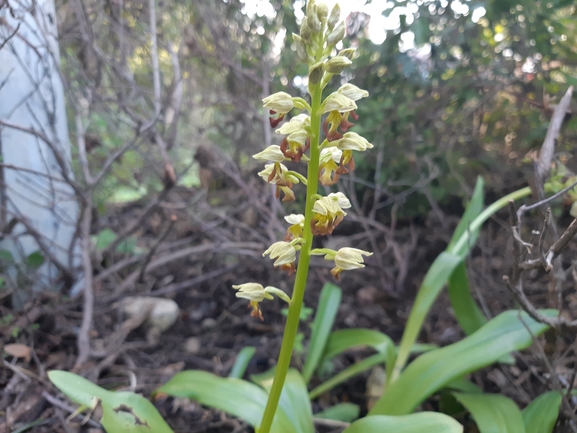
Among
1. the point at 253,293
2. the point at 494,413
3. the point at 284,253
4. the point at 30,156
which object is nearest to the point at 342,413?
the point at 494,413

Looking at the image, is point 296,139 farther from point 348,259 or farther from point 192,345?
point 192,345

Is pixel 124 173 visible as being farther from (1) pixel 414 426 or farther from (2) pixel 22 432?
(1) pixel 414 426

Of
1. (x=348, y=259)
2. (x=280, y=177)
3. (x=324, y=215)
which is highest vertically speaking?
(x=280, y=177)

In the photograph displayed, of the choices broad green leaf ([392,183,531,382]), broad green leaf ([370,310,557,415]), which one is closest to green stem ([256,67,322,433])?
broad green leaf ([370,310,557,415])

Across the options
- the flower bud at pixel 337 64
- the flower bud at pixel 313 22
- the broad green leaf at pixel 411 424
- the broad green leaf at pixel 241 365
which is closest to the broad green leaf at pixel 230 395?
the broad green leaf at pixel 411 424

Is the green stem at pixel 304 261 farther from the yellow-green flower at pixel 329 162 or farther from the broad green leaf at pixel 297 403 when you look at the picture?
the broad green leaf at pixel 297 403

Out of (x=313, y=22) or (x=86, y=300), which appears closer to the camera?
(x=313, y=22)
